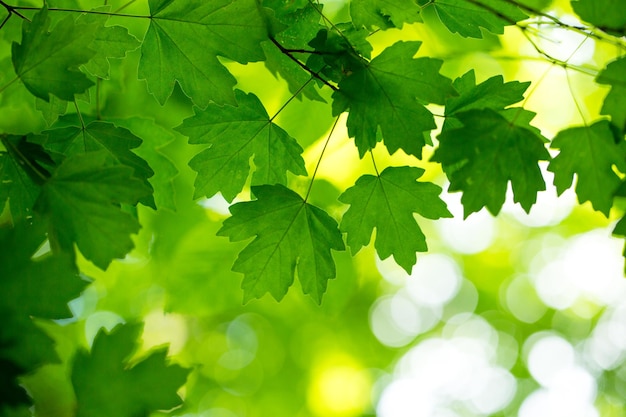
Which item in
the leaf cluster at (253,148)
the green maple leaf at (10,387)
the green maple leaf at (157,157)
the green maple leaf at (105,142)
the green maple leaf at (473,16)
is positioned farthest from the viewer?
the green maple leaf at (157,157)

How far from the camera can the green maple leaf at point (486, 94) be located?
139cm

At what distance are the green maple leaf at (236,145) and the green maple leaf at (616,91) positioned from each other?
0.74 metres

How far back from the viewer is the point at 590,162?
4.41 feet

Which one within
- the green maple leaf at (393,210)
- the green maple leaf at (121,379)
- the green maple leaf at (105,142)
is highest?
the green maple leaf at (105,142)

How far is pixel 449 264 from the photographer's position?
9023 mm

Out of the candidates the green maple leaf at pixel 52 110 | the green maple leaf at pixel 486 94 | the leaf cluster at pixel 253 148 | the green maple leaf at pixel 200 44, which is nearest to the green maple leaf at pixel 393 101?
the leaf cluster at pixel 253 148

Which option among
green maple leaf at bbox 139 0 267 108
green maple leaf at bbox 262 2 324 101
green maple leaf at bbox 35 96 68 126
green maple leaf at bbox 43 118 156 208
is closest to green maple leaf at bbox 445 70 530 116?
green maple leaf at bbox 262 2 324 101

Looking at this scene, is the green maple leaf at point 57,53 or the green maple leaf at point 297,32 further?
the green maple leaf at point 297,32

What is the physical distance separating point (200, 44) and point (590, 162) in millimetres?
978

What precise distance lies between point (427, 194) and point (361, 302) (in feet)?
22.4

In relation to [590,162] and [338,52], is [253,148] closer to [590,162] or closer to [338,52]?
[338,52]

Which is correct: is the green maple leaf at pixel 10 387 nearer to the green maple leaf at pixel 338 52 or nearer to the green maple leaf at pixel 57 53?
the green maple leaf at pixel 57 53

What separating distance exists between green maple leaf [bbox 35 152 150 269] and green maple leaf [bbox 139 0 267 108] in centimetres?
30

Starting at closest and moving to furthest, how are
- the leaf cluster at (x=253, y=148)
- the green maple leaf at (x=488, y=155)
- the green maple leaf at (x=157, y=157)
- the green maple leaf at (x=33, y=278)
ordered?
the green maple leaf at (x=33, y=278)
the leaf cluster at (x=253, y=148)
the green maple leaf at (x=488, y=155)
the green maple leaf at (x=157, y=157)
